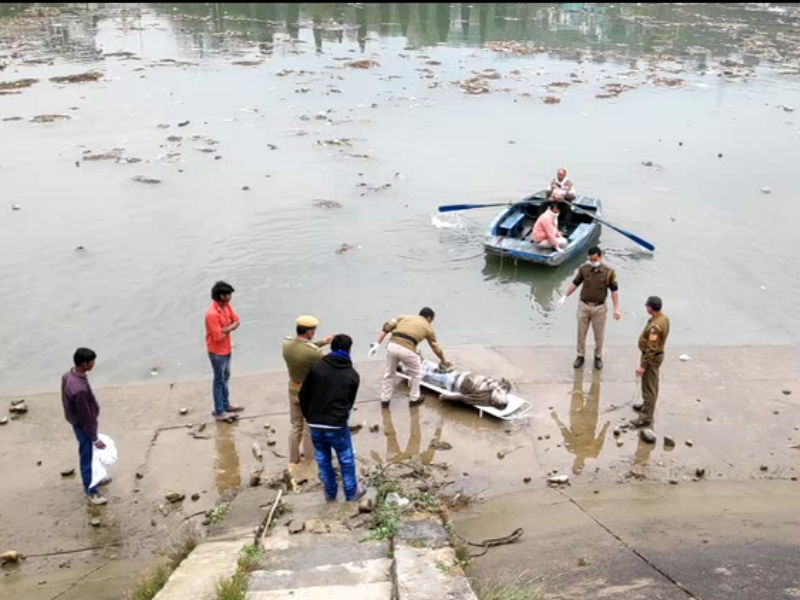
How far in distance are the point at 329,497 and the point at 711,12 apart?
57009 mm

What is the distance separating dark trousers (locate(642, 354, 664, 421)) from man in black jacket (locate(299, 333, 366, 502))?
4.20m

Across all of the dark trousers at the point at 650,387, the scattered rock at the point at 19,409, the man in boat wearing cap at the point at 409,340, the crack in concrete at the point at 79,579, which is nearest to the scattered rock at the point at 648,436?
the dark trousers at the point at 650,387

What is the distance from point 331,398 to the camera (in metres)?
6.49

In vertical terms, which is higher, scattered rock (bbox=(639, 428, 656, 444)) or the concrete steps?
the concrete steps

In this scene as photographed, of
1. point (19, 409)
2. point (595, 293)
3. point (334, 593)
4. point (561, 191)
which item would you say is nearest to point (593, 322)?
point (595, 293)

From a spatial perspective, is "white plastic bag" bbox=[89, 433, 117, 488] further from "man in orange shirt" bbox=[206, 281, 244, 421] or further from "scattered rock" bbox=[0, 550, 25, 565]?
"man in orange shirt" bbox=[206, 281, 244, 421]

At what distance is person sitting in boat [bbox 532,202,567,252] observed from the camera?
14.2m

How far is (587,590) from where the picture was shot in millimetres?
5852

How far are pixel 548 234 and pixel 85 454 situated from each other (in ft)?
30.7

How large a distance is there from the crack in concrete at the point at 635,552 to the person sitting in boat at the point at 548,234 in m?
6.88

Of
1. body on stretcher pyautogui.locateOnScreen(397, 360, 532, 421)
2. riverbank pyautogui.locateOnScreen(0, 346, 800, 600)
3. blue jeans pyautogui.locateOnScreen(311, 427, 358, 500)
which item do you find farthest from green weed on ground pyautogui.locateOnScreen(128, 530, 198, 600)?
body on stretcher pyautogui.locateOnScreen(397, 360, 532, 421)

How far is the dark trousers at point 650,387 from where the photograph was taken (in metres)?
9.09

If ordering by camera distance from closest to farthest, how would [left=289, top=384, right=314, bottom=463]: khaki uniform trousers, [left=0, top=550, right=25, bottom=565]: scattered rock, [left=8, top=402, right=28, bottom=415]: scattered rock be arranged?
[left=0, top=550, right=25, bottom=565]: scattered rock
[left=289, top=384, right=314, bottom=463]: khaki uniform trousers
[left=8, top=402, right=28, bottom=415]: scattered rock

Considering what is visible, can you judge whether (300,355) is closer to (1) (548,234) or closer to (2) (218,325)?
(2) (218,325)
